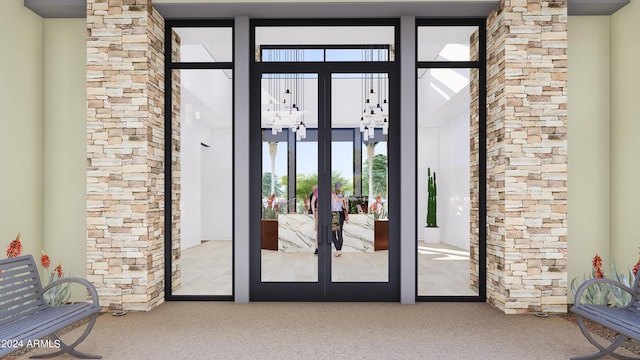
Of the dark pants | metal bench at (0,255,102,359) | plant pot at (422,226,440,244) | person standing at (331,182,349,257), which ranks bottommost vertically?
plant pot at (422,226,440,244)

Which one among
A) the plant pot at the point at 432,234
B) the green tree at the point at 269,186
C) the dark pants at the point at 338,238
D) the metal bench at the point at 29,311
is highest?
the green tree at the point at 269,186

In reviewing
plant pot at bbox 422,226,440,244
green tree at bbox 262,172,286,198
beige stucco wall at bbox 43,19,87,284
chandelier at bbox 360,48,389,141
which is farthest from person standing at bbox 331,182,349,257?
plant pot at bbox 422,226,440,244

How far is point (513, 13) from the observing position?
5.00 metres

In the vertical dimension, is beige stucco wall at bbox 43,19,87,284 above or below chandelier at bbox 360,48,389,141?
below

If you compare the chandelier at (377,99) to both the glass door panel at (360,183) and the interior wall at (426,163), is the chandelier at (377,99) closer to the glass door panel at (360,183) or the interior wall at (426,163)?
the glass door panel at (360,183)

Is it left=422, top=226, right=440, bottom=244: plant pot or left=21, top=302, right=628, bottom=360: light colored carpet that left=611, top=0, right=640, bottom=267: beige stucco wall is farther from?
left=422, top=226, right=440, bottom=244: plant pot

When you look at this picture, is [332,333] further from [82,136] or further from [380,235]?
[82,136]

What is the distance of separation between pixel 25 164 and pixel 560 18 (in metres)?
6.63

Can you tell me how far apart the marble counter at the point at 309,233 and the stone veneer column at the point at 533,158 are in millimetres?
1629

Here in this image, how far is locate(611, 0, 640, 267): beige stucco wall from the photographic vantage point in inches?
195

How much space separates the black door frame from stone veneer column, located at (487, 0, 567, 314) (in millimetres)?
1287

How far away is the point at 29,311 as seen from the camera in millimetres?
3461

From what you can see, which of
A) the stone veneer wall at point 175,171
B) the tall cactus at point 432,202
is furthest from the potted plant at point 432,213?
the stone veneer wall at point 175,171

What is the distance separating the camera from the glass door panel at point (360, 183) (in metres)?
5.43
